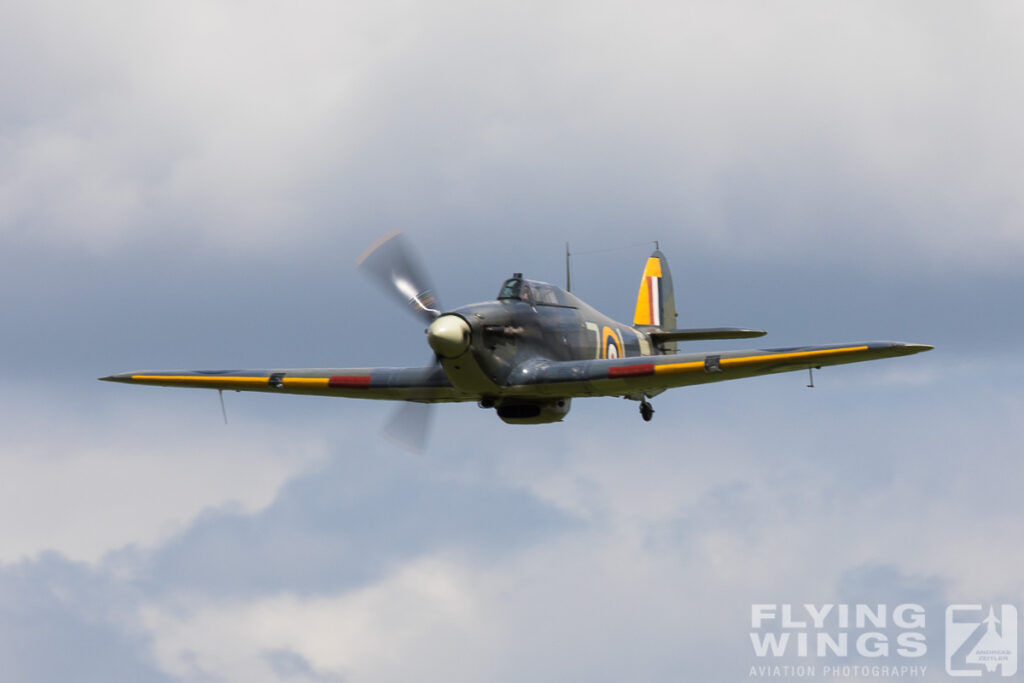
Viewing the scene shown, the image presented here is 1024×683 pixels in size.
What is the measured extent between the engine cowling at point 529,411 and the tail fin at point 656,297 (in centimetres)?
1017

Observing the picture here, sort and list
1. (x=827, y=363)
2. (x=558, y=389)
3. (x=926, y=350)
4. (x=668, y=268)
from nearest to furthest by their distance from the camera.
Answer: (x=926, y=350) < (x=827, y=363) < (x=558, y=389) < (x=668, y=268)

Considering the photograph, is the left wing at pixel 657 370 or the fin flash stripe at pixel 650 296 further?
the fin flash stripe at pixel 650 296

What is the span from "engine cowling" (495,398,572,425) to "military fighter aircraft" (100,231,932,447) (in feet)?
0.07

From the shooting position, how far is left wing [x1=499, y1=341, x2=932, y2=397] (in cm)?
2631

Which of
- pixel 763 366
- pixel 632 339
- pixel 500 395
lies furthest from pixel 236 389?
pixel 763 366

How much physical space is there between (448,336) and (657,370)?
444cm

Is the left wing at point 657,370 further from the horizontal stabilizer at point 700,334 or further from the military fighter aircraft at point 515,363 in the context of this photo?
the horizontal stabilizer at point 700,334

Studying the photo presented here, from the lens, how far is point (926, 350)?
952 inches

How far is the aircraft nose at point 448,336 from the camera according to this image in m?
26.7

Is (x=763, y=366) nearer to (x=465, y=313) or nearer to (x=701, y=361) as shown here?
(x=701, y=361)

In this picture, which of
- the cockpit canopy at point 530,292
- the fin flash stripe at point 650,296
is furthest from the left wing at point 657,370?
the fin flash stripe at point 650,296

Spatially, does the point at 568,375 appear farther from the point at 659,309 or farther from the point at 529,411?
the point at 659,309

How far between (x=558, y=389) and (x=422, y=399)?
12.0 feet

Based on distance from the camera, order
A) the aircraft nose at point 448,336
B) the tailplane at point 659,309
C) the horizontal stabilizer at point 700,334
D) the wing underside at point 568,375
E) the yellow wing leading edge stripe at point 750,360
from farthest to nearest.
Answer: the tailplane at point 659,309, the horizontal stabilizer at point 700,334, the aircraft nose at point 448,336, the wing underside at point 568,375, the yellow wing leading edge stripe at point 750,360
